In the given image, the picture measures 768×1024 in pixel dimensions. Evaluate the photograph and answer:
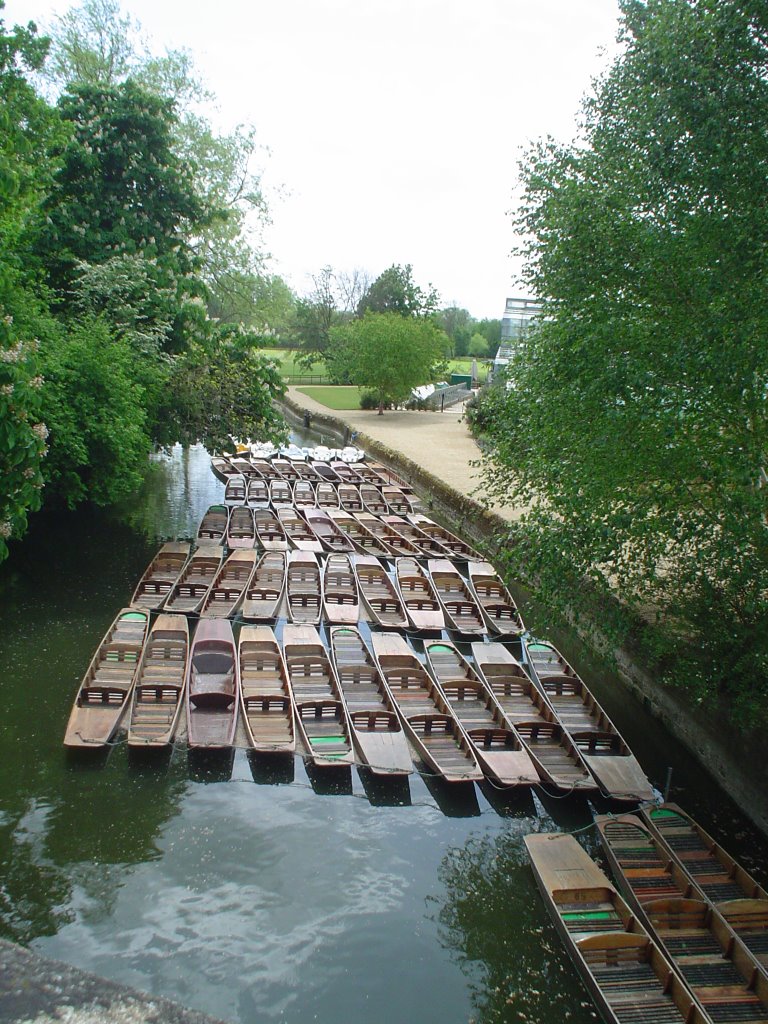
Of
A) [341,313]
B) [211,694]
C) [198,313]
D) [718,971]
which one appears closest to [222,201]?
[198,313]

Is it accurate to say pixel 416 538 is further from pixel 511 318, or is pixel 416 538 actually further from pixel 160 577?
pixel 511 318

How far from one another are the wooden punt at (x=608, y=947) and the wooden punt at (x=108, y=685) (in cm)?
618

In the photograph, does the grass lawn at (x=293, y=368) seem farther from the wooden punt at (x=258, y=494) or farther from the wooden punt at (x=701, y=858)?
the wooden punt at (x=701, y=858)

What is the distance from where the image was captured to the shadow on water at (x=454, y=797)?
37.1ft

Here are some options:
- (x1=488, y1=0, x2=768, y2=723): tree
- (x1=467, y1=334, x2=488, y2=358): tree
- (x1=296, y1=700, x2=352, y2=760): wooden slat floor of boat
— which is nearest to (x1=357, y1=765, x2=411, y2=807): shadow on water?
(x1=296, y1=700, x2=352, y2=760): wooden slat floor of boat

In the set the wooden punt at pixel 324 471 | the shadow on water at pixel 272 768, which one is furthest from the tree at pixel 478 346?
the shadow on water at pixel 272 768

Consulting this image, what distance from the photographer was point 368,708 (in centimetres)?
1319

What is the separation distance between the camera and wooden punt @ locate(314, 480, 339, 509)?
2684cm

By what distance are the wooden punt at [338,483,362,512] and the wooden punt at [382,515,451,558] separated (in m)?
1.54

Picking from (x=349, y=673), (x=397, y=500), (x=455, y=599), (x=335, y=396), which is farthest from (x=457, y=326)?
(x=349, y=673)

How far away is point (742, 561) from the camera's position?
10.1 m

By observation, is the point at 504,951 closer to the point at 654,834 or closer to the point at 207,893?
the point at 654,834

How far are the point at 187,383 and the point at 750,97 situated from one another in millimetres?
16067

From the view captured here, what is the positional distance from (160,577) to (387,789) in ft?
29.6
